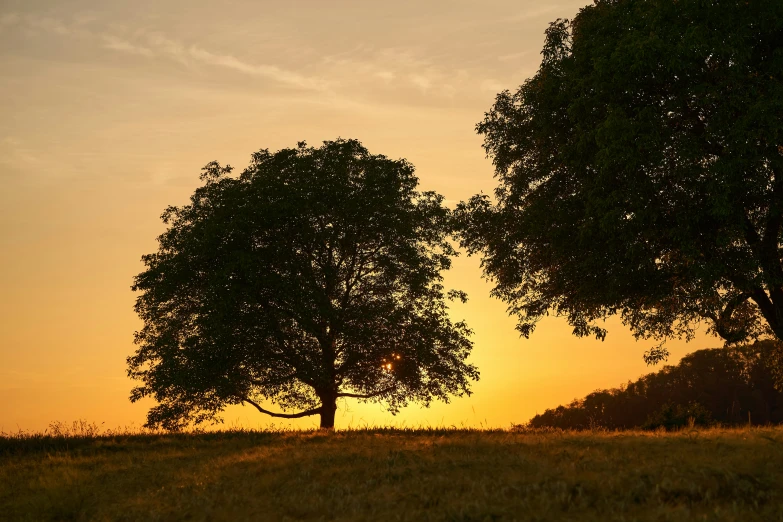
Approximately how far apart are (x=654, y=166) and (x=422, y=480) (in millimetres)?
13822

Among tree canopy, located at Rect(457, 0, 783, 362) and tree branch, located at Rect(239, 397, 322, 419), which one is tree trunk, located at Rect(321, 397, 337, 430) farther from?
tree canopy, located at Rect(457, 0, 783, 362)

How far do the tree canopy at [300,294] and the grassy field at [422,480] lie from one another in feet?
26.8

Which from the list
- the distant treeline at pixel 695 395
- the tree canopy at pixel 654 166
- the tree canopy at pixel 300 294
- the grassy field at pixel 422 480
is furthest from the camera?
the distant treeline at pixel 695 395

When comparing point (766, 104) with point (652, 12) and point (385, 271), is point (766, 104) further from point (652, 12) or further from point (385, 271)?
point (385, 271)

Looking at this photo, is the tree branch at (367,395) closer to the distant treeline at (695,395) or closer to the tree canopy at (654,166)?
the tree canopy at (654,166)

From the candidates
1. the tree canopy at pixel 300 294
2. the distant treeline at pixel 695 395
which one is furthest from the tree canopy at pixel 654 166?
the distant treeline at pixel 695 395

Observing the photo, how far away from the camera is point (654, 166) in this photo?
2319 cm

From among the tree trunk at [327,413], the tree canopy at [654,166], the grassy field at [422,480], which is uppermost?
the tree canopy at [654,166]

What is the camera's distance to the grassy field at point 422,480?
12250 mm

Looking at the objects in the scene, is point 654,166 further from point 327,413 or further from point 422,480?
point 327,413

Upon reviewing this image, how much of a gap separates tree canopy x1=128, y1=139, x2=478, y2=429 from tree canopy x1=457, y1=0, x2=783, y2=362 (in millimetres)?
6041

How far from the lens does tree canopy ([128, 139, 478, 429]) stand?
29.7m

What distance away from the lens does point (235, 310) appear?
29.7 m

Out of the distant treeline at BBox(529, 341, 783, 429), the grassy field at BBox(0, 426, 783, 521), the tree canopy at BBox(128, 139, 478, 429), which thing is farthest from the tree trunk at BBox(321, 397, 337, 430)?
the distant treeline at BBox(529, 341, 783, 429)
